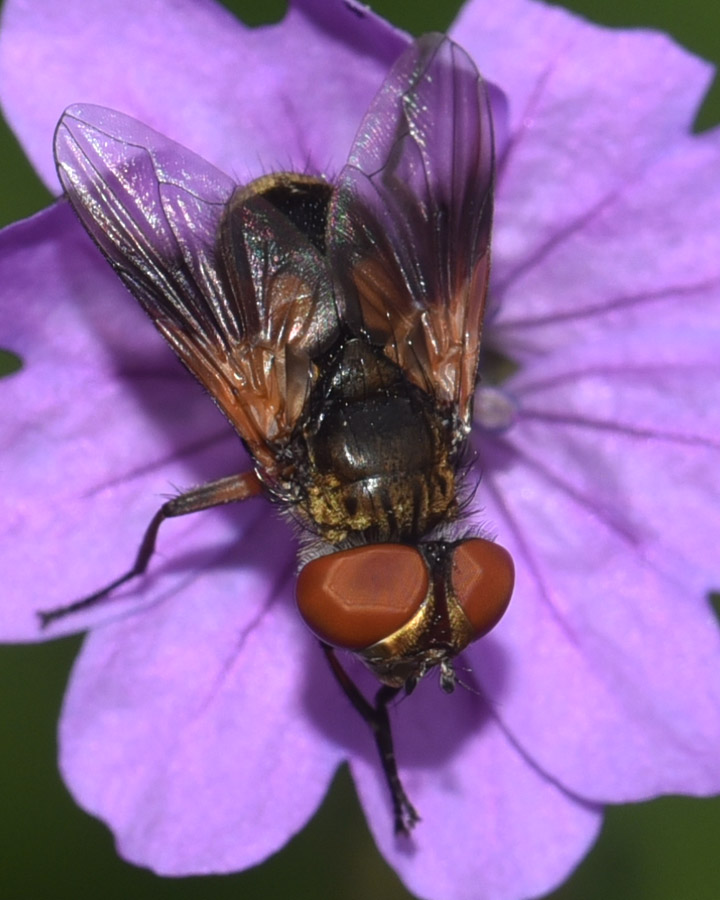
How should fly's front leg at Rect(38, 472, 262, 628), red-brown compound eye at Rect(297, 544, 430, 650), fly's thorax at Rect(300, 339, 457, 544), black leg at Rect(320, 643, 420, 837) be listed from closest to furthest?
1. red-brown compound eye at Rect(297, 544, 430, 650)
2. fly's thorax at Rect(300, 339, 457, 544)
3. fly's front leg at Rect(38, 472, 262, 628)
4. black leg at Rect(320, 643, 420, 837)

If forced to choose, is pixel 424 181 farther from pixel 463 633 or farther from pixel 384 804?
pixel 384 804

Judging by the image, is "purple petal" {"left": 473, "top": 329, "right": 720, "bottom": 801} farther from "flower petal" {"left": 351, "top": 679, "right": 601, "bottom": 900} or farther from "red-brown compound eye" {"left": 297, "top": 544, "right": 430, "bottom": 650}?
"red-brown compound eye" {"left": 297, "top": 544, "right": 430, "bottom": 650}

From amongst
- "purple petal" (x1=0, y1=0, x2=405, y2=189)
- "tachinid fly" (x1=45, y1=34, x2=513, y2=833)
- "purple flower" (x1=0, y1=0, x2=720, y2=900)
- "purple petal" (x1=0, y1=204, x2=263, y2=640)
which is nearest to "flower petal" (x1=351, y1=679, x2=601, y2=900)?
"purple flower" (x1=0, y1=0, x2=720, y2=900)

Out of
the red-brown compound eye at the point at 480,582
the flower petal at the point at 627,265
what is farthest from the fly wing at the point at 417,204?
the flower petal at the point at 627,265

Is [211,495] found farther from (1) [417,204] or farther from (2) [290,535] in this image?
(1) [417,204]

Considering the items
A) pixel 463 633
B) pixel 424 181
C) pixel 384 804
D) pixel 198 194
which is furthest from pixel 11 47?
pixel 384 804

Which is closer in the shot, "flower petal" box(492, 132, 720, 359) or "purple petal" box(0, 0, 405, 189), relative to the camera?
"purple petal" box(0, 0, 405, 189)

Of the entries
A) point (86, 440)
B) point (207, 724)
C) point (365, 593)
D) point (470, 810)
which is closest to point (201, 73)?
point (86, 440)
